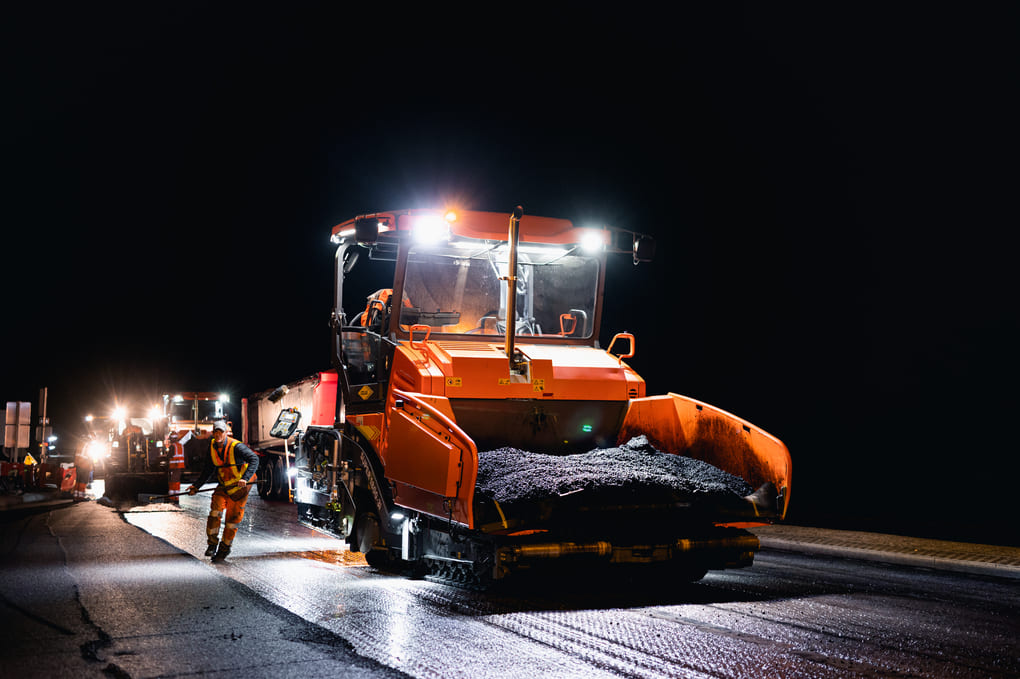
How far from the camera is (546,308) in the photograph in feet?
32.8

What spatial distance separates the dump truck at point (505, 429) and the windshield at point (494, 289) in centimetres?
2

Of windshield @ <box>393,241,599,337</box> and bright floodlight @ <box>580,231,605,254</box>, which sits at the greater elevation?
bright floodlight @ <box>580,231,605,254</box>

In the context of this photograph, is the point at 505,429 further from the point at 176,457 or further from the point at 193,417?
the point at 193,417

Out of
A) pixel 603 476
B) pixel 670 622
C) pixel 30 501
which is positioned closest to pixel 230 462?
pixel 603 476

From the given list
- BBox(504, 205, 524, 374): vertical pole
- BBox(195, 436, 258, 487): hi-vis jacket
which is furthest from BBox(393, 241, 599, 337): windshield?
BBox(195, 436, 258, 487): hi-vis jacket

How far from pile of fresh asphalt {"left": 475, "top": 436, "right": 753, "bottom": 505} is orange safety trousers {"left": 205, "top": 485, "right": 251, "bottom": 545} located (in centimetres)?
388

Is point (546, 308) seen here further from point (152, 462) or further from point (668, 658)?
point (152, 462)

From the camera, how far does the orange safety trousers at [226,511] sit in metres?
10.5

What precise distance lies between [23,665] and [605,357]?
5.82 metres

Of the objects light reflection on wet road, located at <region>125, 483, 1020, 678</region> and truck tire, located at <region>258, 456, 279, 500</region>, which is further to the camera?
truck tire, located at <region>258, 456, 279, 500</region>

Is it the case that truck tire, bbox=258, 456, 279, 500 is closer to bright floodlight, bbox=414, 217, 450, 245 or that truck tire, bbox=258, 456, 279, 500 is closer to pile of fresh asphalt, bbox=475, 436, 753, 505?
bright floodlight, bbox=414, 217, 450, 245

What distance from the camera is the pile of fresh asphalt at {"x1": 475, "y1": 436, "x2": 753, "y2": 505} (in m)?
7.47

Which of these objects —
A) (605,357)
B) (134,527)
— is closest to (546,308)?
(605,357)

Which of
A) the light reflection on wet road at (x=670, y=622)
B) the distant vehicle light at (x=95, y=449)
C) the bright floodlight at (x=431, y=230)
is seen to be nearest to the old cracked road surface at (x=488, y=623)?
the light reflection on wet road at (x=670, y=622)
